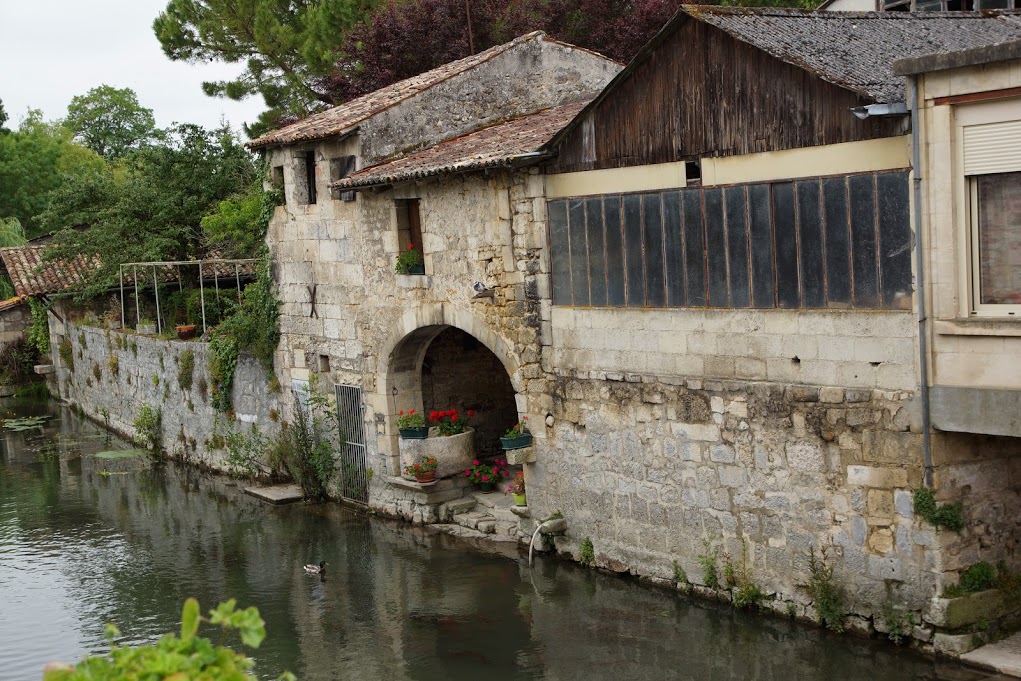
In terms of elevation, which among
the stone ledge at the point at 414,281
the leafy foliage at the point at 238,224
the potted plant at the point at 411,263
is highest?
the leafy foliage at the point at 238,224

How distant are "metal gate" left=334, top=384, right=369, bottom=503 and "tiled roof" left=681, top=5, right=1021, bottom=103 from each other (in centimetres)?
805

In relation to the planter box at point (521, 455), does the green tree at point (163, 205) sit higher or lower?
higher

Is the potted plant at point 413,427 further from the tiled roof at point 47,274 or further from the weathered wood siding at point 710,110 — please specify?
the tiled roof at point 47,274

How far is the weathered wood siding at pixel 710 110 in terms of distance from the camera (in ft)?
33.9

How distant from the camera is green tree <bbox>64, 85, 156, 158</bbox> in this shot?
73188mm

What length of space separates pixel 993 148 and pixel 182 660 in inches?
289

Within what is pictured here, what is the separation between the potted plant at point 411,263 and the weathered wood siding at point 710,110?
10.6 ft

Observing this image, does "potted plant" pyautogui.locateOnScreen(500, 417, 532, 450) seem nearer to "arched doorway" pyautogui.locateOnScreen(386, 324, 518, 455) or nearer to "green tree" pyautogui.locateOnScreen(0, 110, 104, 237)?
"arched doorway" pyautogui.locateOnScreen(386, 324, 518, 455)

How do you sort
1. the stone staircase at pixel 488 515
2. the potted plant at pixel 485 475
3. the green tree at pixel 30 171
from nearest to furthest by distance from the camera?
the stone staircase at pixel 488 515, the potted plant at pixel 485 475, the green tree at pixel 30 171

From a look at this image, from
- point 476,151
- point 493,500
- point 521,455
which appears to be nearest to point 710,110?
point 476,151

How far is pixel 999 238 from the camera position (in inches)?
368

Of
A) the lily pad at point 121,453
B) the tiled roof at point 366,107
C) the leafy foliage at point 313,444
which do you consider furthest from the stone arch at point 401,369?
→ the lily pad at point 121,453

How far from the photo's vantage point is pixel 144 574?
1501 cm

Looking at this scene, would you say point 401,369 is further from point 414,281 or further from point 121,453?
point 121,453
